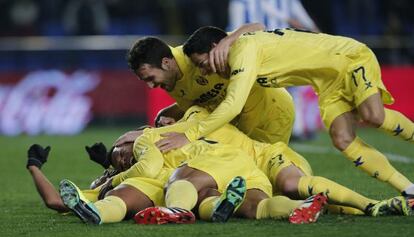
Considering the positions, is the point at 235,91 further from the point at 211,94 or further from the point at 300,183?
the point at 211,94

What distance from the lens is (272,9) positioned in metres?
14.3

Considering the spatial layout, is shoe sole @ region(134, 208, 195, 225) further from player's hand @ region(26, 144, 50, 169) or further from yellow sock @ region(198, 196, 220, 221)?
Result: player's hand @ region(26, 144, 50, 169)

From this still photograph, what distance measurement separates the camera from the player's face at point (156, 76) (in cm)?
720

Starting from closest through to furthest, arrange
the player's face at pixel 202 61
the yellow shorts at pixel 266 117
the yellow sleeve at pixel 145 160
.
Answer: the yellow sleeve at pixel 145 160 → the player's face at pixel 202 61 → the yellow shorts at pixel 266 117

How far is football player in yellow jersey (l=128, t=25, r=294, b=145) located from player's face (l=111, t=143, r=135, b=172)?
0.47 meters

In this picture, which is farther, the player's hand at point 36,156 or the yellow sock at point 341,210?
the player's hand at point 36,156

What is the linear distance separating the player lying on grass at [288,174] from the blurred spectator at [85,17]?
1232 centimetres

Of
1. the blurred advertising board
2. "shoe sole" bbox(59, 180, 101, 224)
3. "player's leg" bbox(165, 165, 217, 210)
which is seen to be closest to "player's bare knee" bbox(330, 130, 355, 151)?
"player's leg" bbox(165, 165, 217, 210)

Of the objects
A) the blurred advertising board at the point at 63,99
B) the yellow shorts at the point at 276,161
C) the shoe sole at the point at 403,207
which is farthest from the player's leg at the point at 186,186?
the blurred advertising board at the point at 63,99

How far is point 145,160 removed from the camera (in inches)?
260

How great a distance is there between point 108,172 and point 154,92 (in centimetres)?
868

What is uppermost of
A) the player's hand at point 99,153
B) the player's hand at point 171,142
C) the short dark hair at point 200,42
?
the short dark hair at point 200,42

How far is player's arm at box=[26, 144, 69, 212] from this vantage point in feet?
21.8

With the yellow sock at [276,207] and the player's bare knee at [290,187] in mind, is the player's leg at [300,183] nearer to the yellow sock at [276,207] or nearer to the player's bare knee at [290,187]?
the player's bare knee at [290,187]
